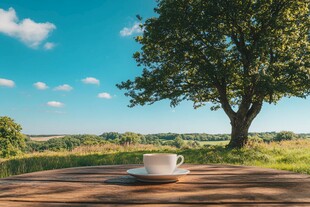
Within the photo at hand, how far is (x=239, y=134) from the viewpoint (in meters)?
15.1

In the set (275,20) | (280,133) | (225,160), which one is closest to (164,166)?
(225,160)

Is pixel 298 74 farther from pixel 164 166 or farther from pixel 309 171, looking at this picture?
pixel 164 166

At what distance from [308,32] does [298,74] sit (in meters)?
2.94

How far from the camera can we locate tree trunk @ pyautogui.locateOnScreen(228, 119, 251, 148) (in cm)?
1506

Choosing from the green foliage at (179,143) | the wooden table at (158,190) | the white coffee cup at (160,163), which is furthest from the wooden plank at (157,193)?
the green foliage at (179,143)

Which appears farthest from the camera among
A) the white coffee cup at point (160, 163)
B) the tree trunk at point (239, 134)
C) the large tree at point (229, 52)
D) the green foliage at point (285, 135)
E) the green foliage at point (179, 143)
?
the green foliage at point (285, 135)

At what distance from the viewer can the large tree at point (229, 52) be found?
1338 centimetres

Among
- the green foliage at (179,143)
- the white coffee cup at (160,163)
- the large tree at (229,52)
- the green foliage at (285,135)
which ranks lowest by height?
the green foliage at (179,143)

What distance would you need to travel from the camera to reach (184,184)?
1.77 m

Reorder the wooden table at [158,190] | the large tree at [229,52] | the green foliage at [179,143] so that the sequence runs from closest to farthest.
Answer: the wooden table at [158,190]
the large tree at [229,52]
the green foliage at [179,143]

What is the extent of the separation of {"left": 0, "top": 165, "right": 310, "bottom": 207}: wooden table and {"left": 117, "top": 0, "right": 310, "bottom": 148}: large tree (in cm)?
1120

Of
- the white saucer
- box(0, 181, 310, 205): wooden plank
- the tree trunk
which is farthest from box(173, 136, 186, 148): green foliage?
box(0, 181, 310, 205): wooden plank

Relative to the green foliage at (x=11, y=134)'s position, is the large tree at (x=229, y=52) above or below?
above

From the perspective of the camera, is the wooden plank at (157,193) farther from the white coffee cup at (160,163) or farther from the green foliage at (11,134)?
the green foliage at (11,134)
